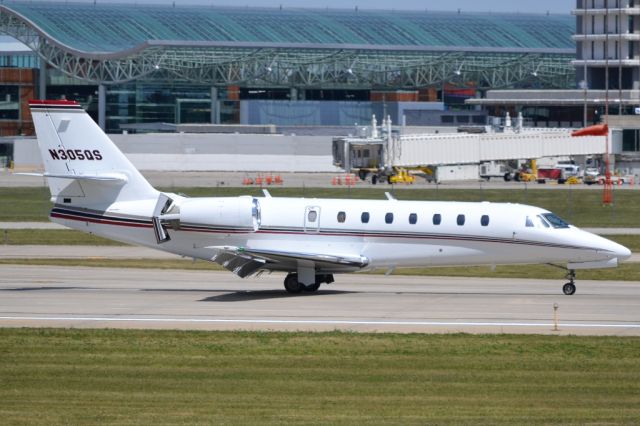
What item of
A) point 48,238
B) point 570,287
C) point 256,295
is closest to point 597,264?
point 570,287

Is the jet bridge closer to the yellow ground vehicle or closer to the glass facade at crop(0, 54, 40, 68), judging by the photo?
the yellow ground vehicle

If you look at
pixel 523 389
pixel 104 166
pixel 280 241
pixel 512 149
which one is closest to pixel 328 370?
pixel 523 389

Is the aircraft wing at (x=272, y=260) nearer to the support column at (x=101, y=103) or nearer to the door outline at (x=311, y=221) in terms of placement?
the door outline at (x=311, y=221)

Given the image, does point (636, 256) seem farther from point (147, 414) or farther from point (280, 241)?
point (147, 414)

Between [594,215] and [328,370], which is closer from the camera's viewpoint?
[328,370]

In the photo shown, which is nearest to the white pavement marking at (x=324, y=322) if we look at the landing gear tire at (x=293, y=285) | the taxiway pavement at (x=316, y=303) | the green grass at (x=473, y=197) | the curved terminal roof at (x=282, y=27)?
the taxiway pavement at (x=316, y=303)

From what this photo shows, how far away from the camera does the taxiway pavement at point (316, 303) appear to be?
1180 inches

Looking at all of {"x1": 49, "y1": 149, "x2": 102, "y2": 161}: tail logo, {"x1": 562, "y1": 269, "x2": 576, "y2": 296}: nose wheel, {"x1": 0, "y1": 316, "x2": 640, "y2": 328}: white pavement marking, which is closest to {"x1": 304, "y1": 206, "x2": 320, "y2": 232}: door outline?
{"x1": 0, "y1": 316, "x2": 640, "y2": 328}: white pavement marking

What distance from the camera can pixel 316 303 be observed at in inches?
1339

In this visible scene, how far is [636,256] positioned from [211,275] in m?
18.0

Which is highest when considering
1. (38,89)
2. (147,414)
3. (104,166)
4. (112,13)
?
(112,13)

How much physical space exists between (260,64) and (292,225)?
360ft

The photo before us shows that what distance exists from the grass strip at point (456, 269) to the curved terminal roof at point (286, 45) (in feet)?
298

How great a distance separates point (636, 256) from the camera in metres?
50.5
